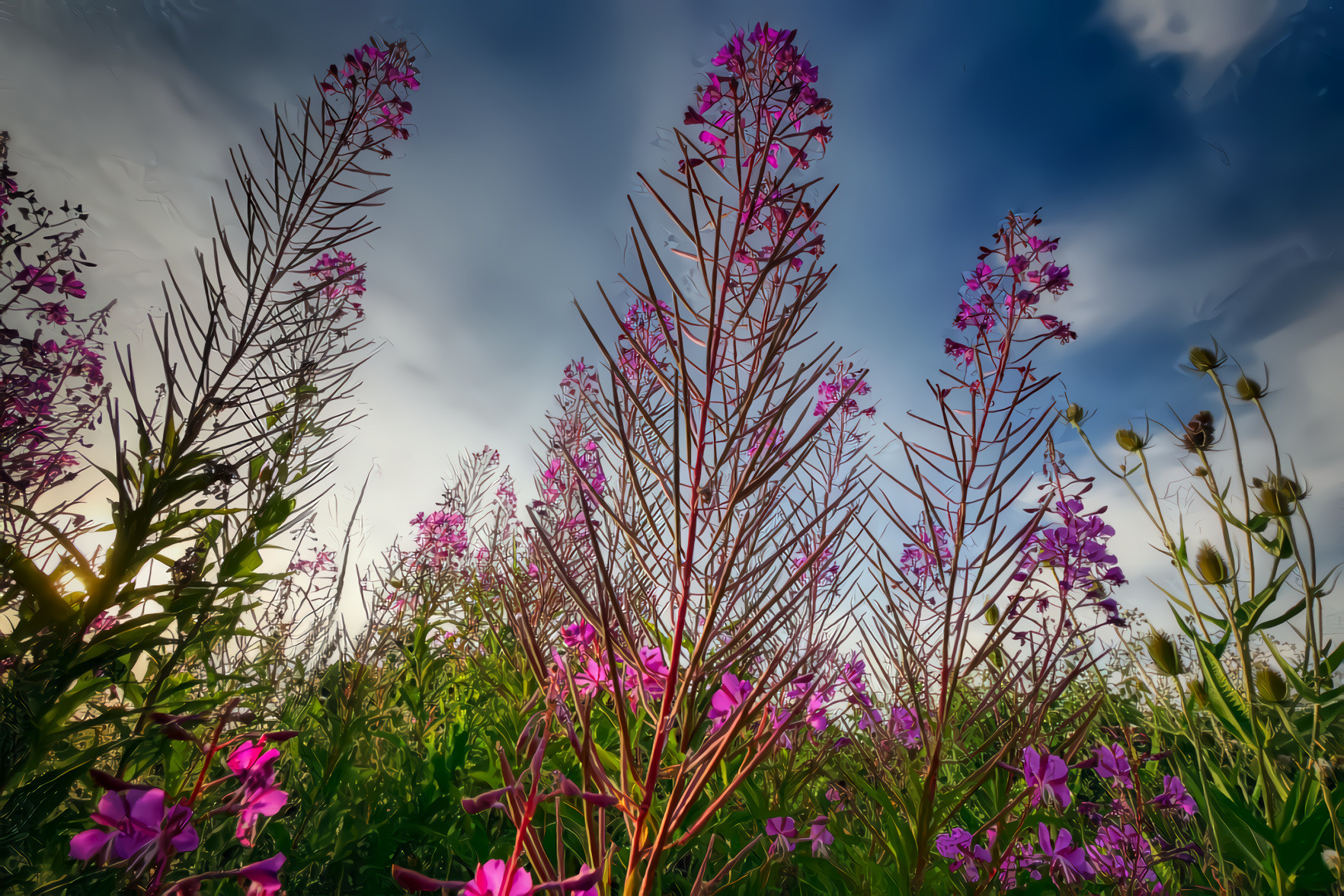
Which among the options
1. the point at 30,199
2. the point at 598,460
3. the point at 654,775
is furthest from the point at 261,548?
the point at 30,199

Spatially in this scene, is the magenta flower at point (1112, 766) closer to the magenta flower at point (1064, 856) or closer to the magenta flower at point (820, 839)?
the magenta flower at point (1064, 856)

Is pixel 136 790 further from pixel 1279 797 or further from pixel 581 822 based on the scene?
pixel 1279 797

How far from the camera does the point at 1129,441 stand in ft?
8.93

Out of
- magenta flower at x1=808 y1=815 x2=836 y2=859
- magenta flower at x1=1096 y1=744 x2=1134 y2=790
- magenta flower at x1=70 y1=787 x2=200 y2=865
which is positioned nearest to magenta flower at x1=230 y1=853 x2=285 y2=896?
magenta flower at x1=70 y1=787 x2=200 y2=865

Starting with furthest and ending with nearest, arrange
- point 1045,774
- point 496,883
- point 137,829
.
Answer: point 1045,774
point 137,829
point 496,883

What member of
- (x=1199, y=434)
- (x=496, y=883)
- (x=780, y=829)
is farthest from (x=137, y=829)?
(x=1199, y=434)

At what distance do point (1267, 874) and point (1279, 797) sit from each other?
2.46ft

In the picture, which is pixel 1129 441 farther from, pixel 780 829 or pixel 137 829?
pixel 137 829

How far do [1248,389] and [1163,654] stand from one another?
1337 millimetres

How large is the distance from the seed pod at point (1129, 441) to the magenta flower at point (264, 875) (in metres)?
3.39

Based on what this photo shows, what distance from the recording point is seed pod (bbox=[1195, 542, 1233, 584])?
2031 mm

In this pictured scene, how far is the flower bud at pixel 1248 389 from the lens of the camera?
2.42m

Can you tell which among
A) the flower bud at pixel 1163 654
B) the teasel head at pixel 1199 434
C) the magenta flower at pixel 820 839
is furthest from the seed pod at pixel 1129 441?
the magenta flower at pixel 820 839

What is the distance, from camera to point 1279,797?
1984 millimetres
